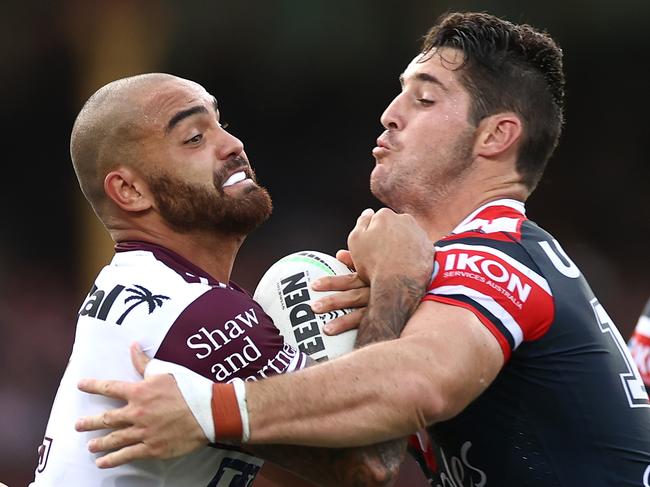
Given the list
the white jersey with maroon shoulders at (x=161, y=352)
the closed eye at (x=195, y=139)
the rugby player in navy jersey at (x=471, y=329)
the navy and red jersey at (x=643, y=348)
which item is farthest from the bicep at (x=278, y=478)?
the navy and red jersey at (x=643, y=348)

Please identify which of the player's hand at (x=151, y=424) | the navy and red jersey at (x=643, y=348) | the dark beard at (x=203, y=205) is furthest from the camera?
the navy and red jersey at (x=643, y=348)

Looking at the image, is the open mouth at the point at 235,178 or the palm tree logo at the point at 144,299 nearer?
the palm tree logo at the point at 144,299

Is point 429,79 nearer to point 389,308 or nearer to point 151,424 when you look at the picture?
point 389,308

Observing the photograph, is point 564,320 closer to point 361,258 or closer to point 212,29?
point 361,258

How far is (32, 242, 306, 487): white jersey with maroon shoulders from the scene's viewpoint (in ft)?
13.2

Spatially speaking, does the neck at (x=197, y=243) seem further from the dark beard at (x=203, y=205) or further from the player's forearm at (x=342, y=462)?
Result: the player's forearm at (x=342, y=462)

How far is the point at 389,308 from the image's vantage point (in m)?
4.04

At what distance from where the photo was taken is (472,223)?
4469 mm

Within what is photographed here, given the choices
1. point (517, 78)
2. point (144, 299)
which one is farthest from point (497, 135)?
point (144, 299)

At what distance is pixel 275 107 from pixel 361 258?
10080 mm

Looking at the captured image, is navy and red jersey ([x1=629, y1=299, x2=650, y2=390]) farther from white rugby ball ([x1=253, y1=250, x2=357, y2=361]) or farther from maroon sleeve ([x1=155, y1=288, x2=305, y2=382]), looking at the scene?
maroon sleeve ([x1=155, y1=288, x2=305, y2=382])

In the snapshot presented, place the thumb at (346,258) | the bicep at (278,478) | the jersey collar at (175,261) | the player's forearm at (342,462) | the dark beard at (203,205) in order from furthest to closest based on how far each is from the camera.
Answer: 1. the bicep at (278,478)
2. the thumb at (346,258)
3. the dark beard at (203,205)
4. the jersey collar at (175,261)
5. the player's forearm at (342,462)

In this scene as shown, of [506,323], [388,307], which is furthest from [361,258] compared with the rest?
[506,323]

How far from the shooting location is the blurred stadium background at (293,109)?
13320mm
